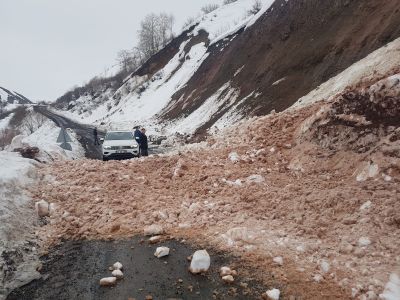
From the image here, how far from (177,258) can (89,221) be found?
2.60m

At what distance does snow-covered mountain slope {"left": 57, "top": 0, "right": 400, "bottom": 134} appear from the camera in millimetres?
17469

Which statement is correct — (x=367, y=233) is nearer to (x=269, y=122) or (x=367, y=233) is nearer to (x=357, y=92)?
(x=357, y=92)

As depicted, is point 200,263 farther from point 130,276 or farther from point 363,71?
point 363,71

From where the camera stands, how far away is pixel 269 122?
13156mm

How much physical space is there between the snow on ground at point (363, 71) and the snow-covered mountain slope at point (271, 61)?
1130mm

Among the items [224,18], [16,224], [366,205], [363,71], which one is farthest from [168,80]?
[366,205]

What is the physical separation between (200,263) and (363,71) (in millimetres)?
9961

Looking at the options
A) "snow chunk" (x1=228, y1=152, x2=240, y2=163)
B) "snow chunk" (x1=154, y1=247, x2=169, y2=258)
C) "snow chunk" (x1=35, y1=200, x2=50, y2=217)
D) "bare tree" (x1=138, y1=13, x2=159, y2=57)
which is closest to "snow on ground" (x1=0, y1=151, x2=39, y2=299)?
"snow chunk" (x1=35, y1=200, x2=50, y2=217)

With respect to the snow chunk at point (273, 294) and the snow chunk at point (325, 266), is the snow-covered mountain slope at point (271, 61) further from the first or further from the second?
the snow chunk at point (273, 294)

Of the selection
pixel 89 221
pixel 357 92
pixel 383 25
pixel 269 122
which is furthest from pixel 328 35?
pixel 89 221

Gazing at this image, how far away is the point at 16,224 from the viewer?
8.05 m

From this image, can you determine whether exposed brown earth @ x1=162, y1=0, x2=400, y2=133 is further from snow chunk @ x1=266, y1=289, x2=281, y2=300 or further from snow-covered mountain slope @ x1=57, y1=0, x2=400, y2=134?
snow chunk @ x1=266, y1=289, x2=281, y2=300

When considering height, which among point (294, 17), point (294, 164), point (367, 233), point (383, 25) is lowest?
point (367, 233)

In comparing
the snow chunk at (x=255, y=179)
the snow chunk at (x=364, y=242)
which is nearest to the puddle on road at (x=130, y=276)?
the snow chunk at (x=364, y=242)
